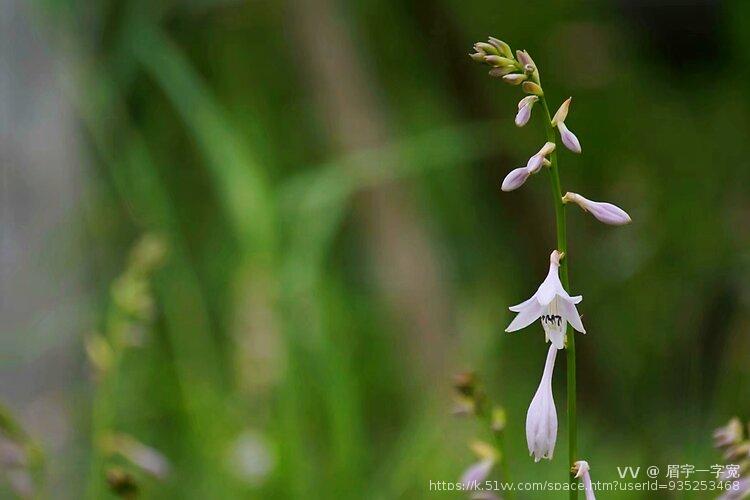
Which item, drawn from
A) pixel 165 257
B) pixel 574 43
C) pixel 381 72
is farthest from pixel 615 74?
pixel 165 257

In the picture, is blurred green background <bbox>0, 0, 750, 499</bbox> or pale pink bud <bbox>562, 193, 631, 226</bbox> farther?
blurred green background <bbox>0, 0, 750, 499</bbox>

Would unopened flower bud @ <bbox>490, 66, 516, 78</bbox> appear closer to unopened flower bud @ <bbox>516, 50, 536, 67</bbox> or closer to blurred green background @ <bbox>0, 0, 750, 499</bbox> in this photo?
unopened flower bud @ <bbox>516, 50, 536, 67</bbox>

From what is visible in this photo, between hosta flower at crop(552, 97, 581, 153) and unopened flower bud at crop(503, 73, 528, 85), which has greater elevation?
unopened flower bud at crop(503, 73, 528, 85)

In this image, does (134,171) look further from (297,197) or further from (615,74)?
(615,74)

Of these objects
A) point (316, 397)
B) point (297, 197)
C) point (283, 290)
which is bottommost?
point (316, 397)

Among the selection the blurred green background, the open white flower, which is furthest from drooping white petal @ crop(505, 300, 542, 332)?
the blurred green background

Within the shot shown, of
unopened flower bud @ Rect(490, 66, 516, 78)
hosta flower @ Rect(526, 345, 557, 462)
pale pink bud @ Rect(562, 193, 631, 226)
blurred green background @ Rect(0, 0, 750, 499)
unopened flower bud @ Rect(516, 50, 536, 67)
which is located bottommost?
hosta flower @ Rect(526, 345, 557, 462)

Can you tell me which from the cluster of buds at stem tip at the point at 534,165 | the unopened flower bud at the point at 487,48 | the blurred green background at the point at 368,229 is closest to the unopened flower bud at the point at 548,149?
the cluster of buds at stem tip at the point at 534,165

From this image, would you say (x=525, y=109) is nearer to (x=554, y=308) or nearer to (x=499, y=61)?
(x=499, y=61)
